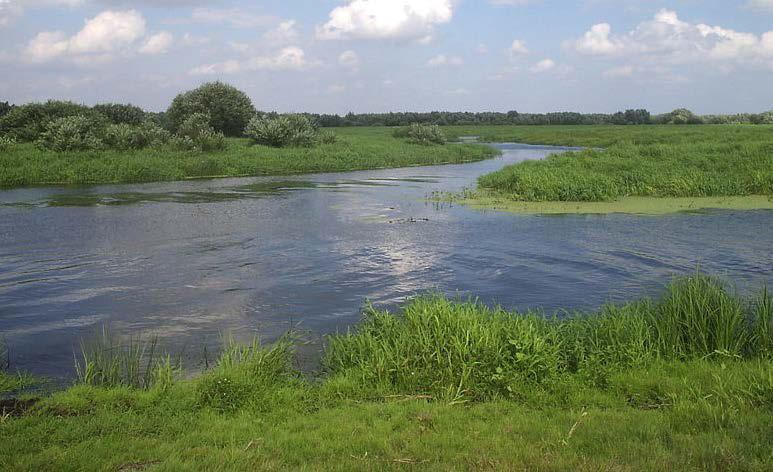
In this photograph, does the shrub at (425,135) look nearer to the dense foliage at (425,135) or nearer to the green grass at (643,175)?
the dense foliage at (425,135)

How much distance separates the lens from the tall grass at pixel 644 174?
90.5 feet

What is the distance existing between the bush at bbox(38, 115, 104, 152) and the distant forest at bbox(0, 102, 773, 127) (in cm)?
5400

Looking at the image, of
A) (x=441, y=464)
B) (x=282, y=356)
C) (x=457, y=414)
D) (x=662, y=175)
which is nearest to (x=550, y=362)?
(x=457, y=414)

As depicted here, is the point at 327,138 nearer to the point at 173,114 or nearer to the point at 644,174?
the point at 173,114

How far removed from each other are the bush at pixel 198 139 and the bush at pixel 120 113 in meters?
14.2

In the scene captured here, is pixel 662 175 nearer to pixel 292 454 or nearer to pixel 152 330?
pixel 152 330

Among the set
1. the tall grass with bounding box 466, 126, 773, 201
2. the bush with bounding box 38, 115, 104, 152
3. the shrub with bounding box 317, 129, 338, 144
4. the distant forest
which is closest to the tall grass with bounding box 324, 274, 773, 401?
the tall grass with bounding box 466, 126, 773, 201

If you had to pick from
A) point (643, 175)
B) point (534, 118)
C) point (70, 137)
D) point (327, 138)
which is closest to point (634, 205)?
point (643, 175)

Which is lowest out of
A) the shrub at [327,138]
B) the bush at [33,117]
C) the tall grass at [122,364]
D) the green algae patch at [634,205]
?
the tall grass at [122,364]

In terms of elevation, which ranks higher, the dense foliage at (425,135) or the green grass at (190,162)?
the dense foliage at (425,135)

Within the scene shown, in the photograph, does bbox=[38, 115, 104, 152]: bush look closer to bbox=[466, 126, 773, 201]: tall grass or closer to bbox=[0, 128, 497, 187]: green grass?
bbox=[0, 128, 497, 187]: green grass

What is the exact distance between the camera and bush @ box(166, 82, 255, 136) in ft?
188

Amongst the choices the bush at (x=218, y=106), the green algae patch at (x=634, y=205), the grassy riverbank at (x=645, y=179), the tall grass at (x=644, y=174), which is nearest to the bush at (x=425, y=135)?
the bush at (x=218, y=106)

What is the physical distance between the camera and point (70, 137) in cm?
3853
